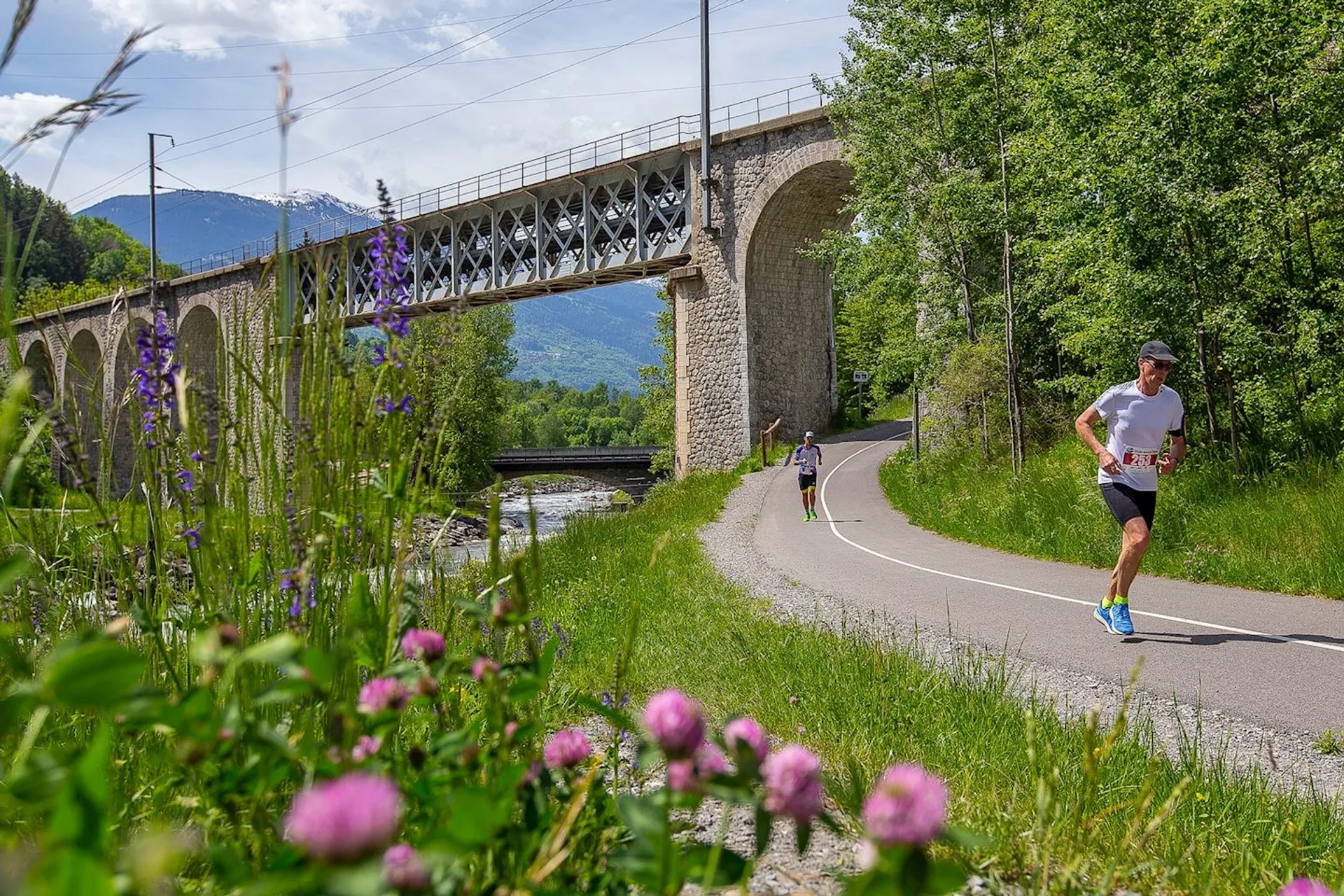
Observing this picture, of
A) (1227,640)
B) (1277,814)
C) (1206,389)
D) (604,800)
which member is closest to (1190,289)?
(1206,389)

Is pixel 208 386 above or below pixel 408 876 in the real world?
above

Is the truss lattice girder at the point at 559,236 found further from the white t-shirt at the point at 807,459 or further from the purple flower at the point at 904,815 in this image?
the purple flower at the point at 904,815

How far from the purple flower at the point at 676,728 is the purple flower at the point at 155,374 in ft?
5.74

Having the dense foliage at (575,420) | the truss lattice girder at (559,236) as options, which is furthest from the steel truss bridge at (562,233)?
the dense foliage at (575,420)

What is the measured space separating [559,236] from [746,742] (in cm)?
3536

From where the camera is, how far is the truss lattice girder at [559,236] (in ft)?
102

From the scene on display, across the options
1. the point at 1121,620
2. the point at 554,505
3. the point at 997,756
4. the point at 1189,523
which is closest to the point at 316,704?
the point at 997,756

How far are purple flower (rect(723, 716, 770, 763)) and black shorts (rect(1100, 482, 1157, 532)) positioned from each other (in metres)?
6.62

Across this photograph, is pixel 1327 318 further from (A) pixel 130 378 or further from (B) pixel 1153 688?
(A) pixel 130 378

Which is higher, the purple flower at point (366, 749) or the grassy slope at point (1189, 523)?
the purple flower at point (366, 749)

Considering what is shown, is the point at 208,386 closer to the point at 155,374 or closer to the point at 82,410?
the point at 155,374

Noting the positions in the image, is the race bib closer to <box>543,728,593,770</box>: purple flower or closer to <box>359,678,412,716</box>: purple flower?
<box>543,728,593,770</box>: purple flower

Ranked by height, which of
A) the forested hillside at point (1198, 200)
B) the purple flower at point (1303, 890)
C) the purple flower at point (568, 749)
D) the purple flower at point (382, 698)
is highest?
the forested hillside at point (1198, 200)

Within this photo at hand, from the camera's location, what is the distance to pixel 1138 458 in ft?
22.9
